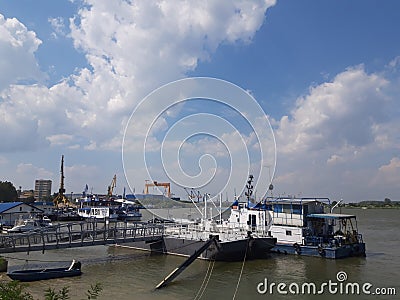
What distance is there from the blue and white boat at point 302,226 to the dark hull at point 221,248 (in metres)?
2.87

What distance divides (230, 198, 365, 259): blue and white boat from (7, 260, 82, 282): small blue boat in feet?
48.3

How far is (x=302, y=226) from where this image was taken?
30.8m

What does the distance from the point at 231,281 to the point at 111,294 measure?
698 cm

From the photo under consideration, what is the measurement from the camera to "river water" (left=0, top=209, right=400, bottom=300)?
19000mm


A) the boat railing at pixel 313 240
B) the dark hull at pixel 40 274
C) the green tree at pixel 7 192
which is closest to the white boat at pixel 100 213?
the green tree at pixel 7 192

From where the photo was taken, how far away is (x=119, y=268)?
2484cm

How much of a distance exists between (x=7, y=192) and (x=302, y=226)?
305ft

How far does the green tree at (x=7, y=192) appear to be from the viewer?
328 ft

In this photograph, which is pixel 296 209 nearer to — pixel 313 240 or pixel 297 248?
pixel 313 240

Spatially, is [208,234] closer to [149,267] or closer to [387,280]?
[149,267]

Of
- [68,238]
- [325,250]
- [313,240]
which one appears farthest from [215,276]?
[313,240]

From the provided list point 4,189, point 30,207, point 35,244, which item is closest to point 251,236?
point 35,244

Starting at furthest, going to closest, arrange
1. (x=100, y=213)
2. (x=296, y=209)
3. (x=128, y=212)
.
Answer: (x=128, y=212) < (x=100, y=213) < (x=296, y=209)

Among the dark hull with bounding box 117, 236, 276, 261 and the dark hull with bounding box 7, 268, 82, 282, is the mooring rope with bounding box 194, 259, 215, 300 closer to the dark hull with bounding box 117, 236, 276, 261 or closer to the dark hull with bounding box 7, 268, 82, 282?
the dark hull with bounding box 117, 236, 276, 261
